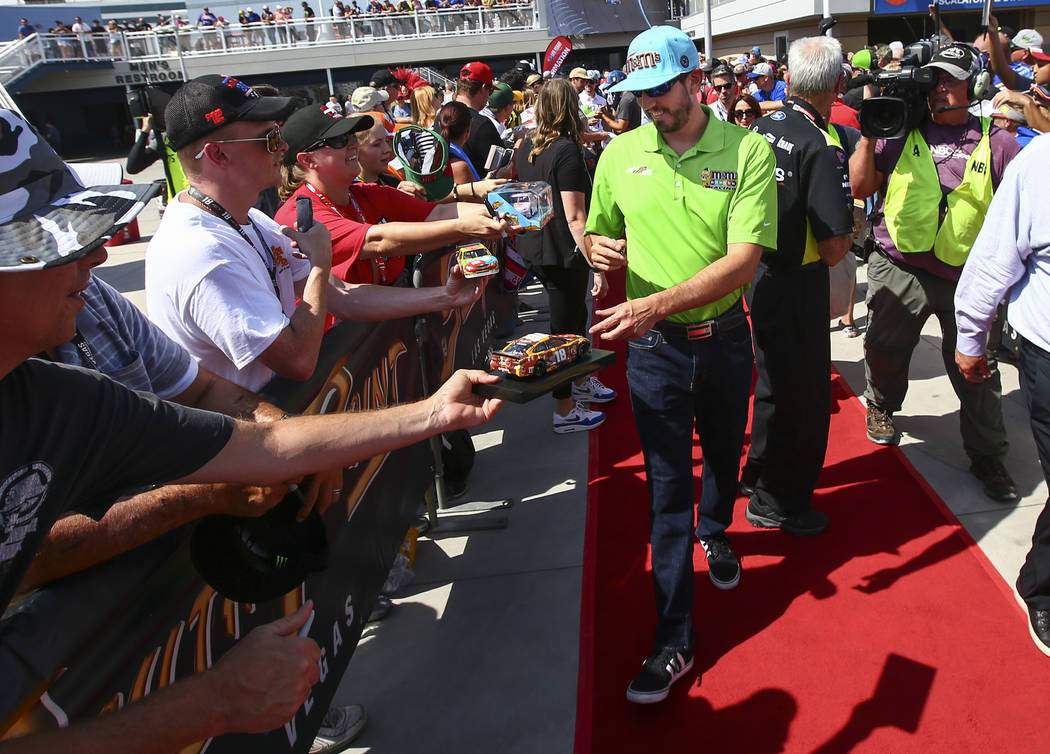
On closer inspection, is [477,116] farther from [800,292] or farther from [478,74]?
[800,292]

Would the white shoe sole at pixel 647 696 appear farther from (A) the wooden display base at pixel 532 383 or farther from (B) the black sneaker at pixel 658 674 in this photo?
(A) the wooden display base at pixel 532 383

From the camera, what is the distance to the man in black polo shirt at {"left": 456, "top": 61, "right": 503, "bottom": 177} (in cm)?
718

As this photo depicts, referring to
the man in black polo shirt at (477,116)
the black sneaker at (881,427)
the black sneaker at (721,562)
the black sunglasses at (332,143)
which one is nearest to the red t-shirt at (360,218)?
the black sunglasses at (332,143)

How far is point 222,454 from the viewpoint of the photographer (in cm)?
172

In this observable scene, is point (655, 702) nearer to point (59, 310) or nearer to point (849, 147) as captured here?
point (59, 310)

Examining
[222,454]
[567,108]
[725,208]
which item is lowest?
[222,454]

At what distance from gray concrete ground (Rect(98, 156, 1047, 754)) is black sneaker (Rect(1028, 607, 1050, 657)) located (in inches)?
2.1

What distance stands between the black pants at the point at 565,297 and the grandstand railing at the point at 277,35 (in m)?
38.6

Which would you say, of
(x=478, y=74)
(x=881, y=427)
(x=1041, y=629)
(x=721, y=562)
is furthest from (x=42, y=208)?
(x=478, y=74)

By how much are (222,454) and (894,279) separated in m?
3.79

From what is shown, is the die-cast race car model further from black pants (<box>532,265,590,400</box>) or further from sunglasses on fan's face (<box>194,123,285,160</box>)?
black pants (<box>532,265,590,400</box>)

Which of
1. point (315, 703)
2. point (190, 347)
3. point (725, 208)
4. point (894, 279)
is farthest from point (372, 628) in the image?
point (894, 279)

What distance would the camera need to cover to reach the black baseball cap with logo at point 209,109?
8.47 ft

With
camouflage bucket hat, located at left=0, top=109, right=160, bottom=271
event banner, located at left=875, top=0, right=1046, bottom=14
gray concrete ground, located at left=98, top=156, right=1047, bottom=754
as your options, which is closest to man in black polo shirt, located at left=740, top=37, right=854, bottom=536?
gray concrete ground, located at left=98, top=156, right=1047, bottom=754
